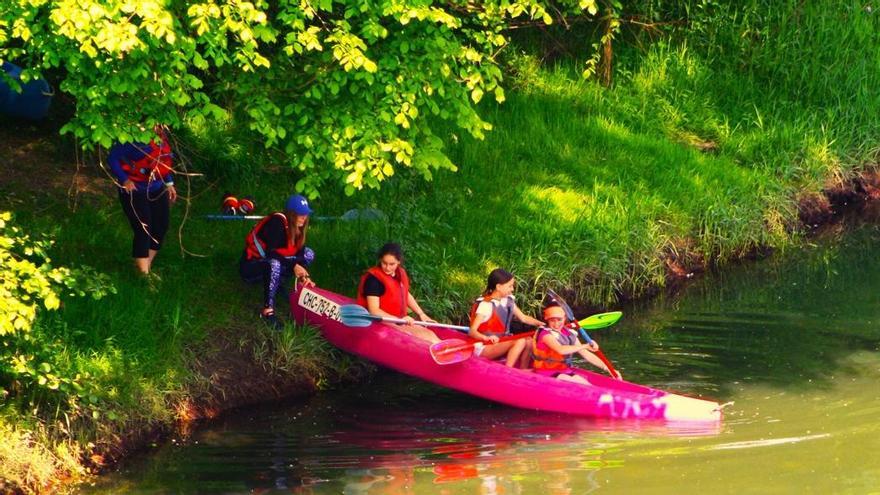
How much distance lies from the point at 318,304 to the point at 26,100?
168 inches

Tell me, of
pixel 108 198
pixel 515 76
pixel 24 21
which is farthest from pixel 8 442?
pixel 515 76

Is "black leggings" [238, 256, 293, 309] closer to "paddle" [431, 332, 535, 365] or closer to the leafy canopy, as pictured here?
the leafy canopy

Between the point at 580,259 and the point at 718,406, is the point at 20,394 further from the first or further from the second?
the point at 580,259

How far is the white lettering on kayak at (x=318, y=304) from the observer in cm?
1148

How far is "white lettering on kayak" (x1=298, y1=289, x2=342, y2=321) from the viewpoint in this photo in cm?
1148

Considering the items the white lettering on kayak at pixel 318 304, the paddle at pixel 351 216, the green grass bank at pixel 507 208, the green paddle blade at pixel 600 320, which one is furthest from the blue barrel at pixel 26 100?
the green paddle blade at pixel 600 320

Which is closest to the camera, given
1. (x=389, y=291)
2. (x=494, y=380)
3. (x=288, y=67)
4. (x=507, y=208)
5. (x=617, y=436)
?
(x=617, y=436)

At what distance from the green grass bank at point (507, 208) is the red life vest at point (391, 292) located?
61 centimetres

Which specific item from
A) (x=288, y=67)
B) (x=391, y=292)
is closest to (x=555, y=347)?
(x=391, y=292)

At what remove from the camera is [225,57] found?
30.2ft

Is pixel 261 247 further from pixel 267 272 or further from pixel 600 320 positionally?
pixel 600 320

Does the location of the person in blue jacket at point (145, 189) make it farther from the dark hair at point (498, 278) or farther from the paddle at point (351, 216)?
the dark hair at point (498, 278)

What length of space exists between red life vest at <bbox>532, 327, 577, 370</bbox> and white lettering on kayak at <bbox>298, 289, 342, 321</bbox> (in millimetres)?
1670

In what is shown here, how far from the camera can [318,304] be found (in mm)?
11602
